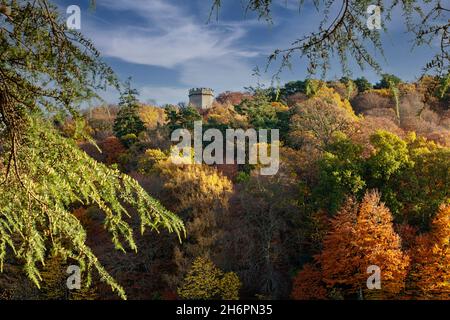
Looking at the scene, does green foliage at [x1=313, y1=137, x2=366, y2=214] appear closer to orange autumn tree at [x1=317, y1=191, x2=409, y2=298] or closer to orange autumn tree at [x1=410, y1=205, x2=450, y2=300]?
orange autumn tree at [x1=317, y1=191, x2=409, y2=298]

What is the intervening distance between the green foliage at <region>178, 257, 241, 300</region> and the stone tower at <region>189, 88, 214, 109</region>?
35.3m

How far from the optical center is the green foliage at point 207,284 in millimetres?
20609

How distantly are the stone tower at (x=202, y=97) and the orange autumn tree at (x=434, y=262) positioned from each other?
Result: 3771 cm

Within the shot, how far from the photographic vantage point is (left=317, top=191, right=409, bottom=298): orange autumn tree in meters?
18.8

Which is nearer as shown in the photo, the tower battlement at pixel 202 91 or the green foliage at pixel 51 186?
the green foliage at pixel 51 186

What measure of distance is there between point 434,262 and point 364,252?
2.75m

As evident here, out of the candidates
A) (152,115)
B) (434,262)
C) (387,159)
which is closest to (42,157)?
(434,262)

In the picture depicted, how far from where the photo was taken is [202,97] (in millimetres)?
55594

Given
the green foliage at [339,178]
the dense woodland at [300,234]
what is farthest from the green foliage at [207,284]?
the green foliage at [339,178]

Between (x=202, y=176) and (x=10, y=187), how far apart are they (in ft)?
71.9

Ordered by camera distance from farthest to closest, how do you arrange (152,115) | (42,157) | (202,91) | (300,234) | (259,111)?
1. (202,91)
2. (152,115)
3. (259,111)
4. (300,234)
5. (42,157)

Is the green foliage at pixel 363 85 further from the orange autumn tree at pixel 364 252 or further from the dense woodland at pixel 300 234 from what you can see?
the orange autumn tree at pixel 364 252

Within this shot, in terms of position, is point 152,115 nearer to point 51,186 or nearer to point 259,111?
point 259,111

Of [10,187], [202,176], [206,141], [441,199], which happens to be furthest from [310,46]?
[206,141]
